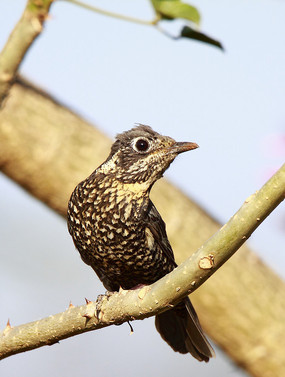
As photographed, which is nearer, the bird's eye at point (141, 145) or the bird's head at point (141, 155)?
the bird's head at point (141, 155)

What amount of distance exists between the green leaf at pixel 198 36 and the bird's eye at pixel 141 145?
2.31ft

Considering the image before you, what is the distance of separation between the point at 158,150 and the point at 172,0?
3.00ft

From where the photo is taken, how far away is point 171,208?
794 centimetres

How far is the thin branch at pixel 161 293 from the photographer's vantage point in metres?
2.95

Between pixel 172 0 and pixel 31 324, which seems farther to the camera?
pixel 172 0

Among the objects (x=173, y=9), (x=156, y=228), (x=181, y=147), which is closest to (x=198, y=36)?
(x=173, y=9)

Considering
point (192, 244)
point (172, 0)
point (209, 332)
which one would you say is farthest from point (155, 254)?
point (209, 332)

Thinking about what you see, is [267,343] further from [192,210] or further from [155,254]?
[155,254]

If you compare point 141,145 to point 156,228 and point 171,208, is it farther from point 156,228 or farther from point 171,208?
point 171,208

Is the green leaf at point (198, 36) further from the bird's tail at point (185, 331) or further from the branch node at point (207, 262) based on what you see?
the bird's tail at point (185, 331)

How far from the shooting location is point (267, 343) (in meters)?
8.00

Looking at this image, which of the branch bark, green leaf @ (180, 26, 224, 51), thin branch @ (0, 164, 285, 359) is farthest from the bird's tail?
the branch bark

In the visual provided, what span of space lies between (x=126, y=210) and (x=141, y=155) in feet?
1.26

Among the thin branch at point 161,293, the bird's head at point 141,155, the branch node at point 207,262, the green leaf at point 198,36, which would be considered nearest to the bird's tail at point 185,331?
the bird's head at point 141,155
